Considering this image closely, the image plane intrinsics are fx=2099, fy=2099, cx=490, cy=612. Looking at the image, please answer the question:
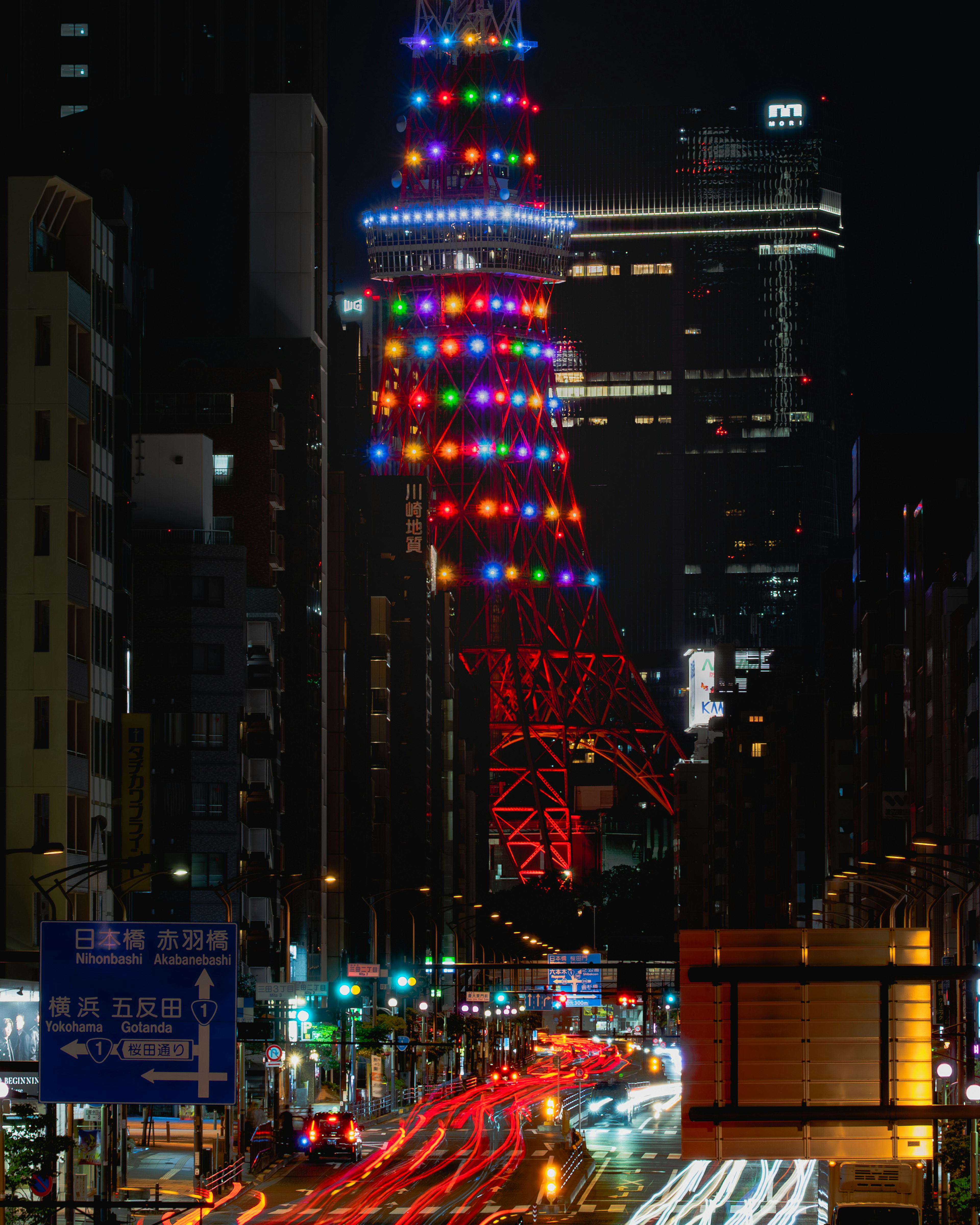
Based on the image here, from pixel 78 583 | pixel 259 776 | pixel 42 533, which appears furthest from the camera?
pixel 259 776

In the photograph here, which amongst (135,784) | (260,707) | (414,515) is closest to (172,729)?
(260,707)

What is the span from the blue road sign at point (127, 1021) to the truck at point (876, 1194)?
16719 mm

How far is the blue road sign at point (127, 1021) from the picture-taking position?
31.9 metres

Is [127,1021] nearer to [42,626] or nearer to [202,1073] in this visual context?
[202,1073]

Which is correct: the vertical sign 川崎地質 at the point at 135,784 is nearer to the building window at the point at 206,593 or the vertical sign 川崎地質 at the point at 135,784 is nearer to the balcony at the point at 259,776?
the building window at the point at 206,593

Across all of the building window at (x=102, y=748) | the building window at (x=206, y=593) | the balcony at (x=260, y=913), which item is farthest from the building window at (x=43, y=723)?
the balcony at (x=260, y=913)

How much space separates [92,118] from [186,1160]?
8176cm

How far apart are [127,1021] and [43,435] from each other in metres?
45.6

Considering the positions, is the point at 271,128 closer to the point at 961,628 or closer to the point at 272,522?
the point at 272,522

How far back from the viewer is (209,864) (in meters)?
102

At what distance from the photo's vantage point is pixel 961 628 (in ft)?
353

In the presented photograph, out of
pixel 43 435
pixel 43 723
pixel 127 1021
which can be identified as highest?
pixel 43 435

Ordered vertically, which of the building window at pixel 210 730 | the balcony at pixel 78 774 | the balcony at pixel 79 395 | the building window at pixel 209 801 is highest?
the balcony at pixel 79 395

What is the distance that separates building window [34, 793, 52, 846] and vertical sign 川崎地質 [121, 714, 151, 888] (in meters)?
6.08
